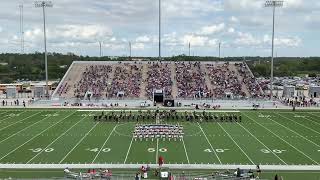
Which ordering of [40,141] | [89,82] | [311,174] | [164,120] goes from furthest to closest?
[89,82] → [164,120] → [40,141] → [311,174]

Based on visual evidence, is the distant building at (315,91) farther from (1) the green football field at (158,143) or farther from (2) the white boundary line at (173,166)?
(2) the white boundary line at (173,166)

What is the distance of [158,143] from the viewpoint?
25594mm

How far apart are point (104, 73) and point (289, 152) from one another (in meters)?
39.6

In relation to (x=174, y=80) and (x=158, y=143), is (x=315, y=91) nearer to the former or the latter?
(x=174, y=80)

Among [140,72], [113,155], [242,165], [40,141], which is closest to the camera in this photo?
[242,165]

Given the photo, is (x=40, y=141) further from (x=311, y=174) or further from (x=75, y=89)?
(x=75, y=89)

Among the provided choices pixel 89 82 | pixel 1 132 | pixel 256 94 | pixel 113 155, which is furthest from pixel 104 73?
pixel 113 155

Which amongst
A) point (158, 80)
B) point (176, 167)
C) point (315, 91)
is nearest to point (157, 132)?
point (176, 167)

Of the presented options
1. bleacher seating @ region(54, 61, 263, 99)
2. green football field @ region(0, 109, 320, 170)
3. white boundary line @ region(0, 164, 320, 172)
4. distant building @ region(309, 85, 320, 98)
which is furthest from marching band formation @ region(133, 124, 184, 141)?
distant building @ region(309, 85, 320, 98)

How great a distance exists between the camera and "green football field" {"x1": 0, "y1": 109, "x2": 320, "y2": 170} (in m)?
21.9

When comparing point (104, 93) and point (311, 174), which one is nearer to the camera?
point (311, 174)

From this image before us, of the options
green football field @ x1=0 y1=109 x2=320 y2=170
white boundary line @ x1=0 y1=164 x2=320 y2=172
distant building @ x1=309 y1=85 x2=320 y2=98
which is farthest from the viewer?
distant building @ x1=309 y1=85 x2=320 y2=98

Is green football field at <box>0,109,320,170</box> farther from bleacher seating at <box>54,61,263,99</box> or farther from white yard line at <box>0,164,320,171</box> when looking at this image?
bleacher seating at <box>54,61,263,99</box>

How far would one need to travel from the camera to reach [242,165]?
20.7m
